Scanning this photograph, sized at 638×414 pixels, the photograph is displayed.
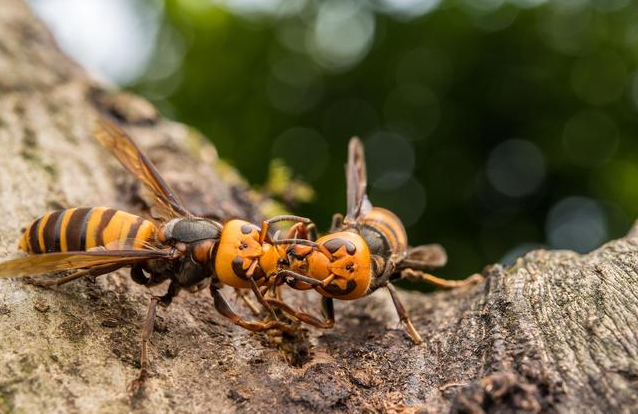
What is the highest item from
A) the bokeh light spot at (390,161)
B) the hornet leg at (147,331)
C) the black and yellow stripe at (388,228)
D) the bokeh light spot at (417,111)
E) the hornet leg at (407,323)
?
the bokeh light spot at (417,111)

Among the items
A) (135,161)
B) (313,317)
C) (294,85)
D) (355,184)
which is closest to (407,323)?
(313,317)

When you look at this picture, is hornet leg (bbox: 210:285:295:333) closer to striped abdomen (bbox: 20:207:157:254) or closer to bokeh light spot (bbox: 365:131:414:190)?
striped abdomen (bbox: 20:207:157:254)

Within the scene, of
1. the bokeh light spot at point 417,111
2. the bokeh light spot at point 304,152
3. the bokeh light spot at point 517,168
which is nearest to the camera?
the bokeh light spot at point 517,168

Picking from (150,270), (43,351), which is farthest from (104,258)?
(43,351)

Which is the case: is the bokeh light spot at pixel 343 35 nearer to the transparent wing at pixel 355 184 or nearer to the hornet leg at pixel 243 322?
the transparent wing at pixel 355 184

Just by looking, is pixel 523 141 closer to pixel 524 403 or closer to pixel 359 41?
pixel 359 41

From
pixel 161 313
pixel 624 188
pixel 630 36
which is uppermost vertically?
pixel 630 36

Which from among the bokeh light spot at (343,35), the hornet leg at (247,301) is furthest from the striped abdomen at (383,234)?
the bokeh light spot at (343,35)
